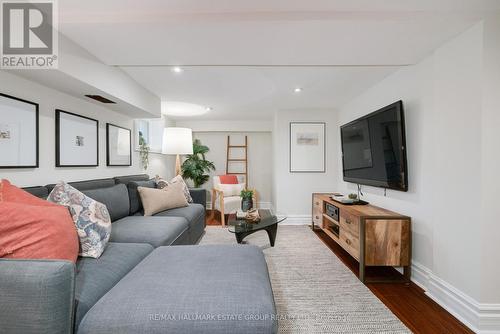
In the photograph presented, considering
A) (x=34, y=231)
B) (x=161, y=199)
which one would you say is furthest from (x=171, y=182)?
(x=34, y=231)

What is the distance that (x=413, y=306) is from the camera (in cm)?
176

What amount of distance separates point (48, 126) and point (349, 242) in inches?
121

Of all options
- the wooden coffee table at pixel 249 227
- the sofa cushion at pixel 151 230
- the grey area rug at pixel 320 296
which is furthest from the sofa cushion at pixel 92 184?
the grey area rug at pixel 320 296

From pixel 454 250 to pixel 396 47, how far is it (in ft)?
5.35

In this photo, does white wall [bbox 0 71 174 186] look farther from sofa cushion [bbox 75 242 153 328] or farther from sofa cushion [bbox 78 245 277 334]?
sofa cushion [bbox 78 245 277 334]

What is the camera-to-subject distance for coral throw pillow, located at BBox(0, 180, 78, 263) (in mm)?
1065

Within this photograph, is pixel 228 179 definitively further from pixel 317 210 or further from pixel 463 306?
pixel 463 306

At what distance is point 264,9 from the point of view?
1.50 metres

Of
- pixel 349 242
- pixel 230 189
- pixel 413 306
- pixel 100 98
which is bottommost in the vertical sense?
pixel 413 306

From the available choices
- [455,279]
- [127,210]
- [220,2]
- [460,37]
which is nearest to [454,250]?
[455,279]

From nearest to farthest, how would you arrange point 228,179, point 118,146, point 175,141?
point 118,146 → point 175,141 → point 228,179

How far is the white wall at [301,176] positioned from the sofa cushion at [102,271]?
9.13ft

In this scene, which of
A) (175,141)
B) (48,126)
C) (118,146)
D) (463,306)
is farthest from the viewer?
(175,141)

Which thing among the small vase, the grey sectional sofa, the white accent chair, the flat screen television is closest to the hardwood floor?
the flat screen television
